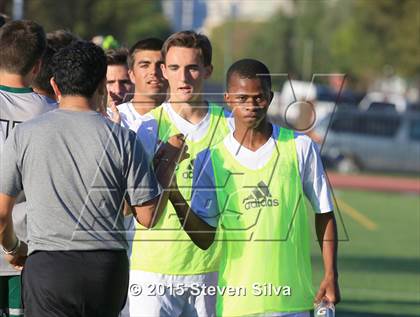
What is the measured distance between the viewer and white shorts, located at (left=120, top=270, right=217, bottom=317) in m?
7.68

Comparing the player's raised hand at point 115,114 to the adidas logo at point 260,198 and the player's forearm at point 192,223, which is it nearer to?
the player's forearm at point 192,223

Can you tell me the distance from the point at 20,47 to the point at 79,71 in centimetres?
98

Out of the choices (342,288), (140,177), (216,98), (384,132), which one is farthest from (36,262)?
(384,132)

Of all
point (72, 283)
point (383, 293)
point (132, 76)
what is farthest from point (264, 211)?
point (383, 293)

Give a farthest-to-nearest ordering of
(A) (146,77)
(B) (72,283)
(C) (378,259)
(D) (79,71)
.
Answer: (C) (378,259) → (A) (146,77) → (D) (79,71) → (B) (72,283)

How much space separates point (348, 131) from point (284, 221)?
37079 millimetres

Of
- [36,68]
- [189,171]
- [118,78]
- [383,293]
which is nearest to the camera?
[36,68]

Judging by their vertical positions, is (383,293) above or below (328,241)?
below

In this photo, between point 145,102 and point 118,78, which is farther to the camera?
point 118,78

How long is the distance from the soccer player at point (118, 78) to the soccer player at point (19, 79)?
6.16 ft

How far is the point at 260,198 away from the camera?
22.6 feet

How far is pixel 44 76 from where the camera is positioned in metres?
7.87

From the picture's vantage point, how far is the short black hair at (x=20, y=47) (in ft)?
23.1

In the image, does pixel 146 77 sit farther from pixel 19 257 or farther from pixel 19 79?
pixel 19 257
